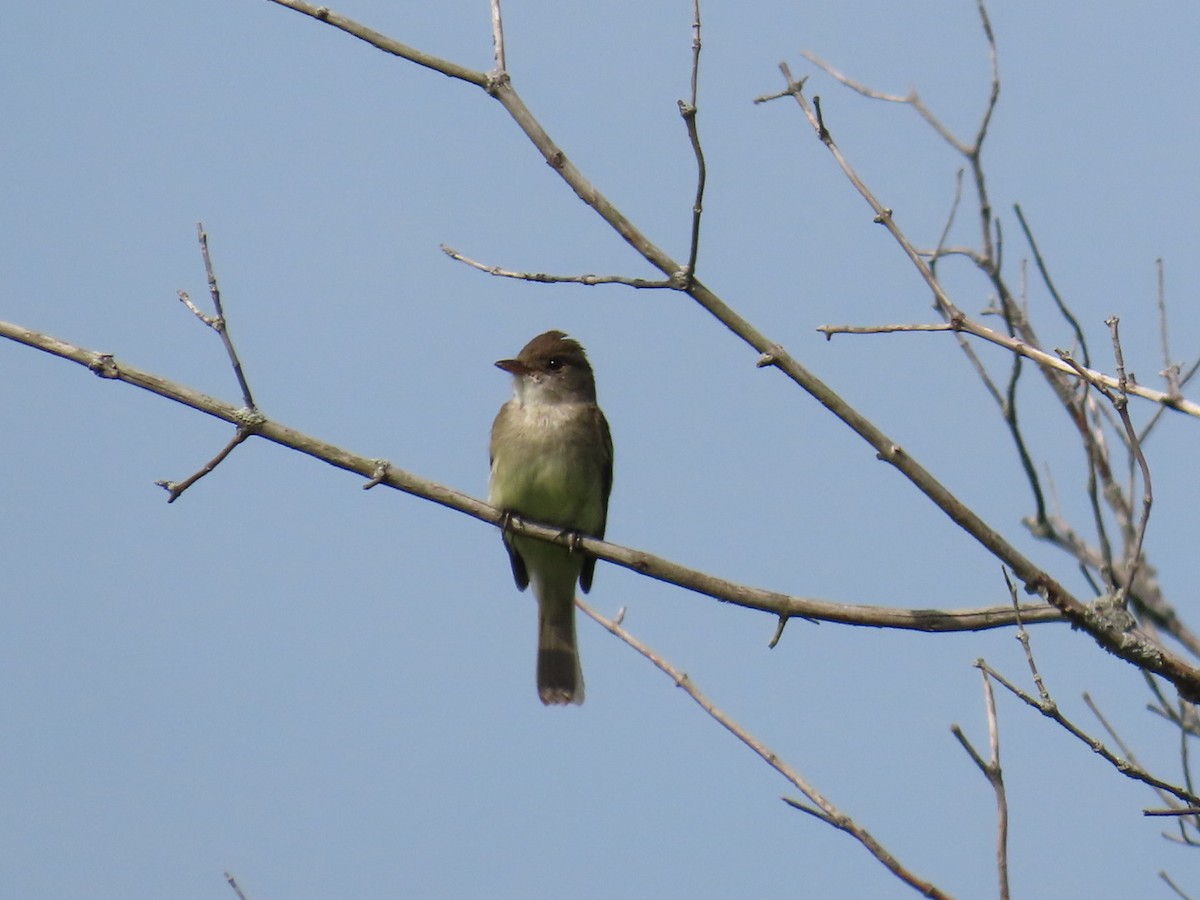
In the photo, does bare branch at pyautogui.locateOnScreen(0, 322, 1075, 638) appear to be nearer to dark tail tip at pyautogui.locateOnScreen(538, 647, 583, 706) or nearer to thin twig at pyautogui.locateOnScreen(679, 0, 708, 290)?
thin twig at pyautogui.locateOnScreen(679, 0, 708, 290)

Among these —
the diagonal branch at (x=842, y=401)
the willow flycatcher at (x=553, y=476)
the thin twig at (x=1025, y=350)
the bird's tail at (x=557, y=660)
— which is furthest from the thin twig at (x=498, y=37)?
the bird's tail at (x=557, y=660)

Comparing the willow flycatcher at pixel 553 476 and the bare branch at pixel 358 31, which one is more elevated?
the willow flycatcher at pixel 553 476

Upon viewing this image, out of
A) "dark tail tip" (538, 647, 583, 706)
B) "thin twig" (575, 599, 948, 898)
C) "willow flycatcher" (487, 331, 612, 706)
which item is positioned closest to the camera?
"thin twig" (575, 599, 948, 898)

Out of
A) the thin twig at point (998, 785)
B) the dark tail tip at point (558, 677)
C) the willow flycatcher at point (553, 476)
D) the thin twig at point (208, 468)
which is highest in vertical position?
the willow flycatcher at point (553, 476)

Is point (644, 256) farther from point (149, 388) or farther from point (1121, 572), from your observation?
point (1121, 572)

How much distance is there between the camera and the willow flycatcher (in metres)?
7.73

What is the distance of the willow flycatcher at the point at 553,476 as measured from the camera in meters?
7.73

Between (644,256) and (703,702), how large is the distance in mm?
1304

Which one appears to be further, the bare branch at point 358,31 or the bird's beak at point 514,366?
the bird's beak at point 514,366

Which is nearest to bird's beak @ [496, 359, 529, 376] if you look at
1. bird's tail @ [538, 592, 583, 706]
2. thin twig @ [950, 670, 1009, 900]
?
bird's tail @ [538, 592, 583, 706]

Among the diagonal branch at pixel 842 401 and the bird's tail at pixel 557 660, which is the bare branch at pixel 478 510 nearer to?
the diagonal branch at pixel 842 401

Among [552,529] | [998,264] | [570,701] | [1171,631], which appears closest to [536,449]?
[552,529]

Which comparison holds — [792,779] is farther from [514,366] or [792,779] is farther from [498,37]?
[514,366]

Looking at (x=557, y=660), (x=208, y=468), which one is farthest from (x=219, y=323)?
(x=557, y=660)
